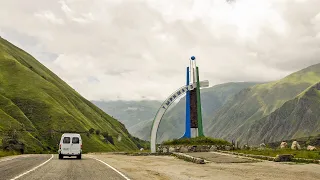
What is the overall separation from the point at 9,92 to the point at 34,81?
822 inches

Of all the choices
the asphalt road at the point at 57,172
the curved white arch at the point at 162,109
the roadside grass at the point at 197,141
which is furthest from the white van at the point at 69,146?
the roadside grass at the point at 197,141

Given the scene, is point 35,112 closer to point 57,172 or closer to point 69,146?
point 69,146

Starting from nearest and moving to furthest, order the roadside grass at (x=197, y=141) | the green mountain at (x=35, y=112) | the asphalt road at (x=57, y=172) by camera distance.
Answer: the asphalt road at (x=57, y=172)
the roadside grass at (x=197, y=141)
the green mountain at (x=35, y=112)

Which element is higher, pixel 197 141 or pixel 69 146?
pixel 197 141

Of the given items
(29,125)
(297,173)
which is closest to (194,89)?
(297,173)

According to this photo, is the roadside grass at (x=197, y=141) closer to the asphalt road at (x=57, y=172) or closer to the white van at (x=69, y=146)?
the white van at (x=69, y=146)

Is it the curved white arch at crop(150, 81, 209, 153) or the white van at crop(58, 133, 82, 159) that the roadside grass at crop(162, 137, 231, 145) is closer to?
the curved white arch at crop(150, 81, 209, 153)

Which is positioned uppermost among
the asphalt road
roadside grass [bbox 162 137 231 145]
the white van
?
roadside grass [bbox 162 137 231 145]

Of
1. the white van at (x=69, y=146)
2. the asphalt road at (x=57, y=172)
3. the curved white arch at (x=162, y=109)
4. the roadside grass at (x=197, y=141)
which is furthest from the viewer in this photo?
the curved white arch at (x=162, y=109)

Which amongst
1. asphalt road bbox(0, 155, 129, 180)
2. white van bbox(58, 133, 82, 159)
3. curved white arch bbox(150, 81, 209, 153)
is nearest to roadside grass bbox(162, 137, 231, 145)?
curved white arch bbox(150, 81, 209, 153)

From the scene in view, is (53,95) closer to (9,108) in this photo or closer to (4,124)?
(9,108)

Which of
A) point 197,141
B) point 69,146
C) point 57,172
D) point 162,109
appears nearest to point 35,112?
point 162,109

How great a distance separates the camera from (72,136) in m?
36.1

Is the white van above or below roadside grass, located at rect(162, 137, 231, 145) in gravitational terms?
Answer: below
